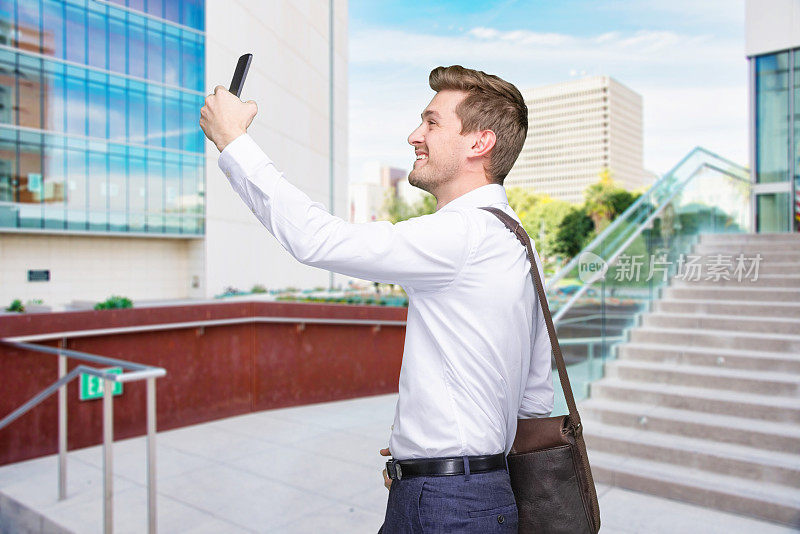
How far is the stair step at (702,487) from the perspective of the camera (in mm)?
4023

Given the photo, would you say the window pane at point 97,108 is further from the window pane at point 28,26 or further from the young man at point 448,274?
the young man at point 448,274

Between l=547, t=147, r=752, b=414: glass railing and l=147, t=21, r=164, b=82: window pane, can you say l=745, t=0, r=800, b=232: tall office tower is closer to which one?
l=547, t=147, r=752, b=414: glass railing

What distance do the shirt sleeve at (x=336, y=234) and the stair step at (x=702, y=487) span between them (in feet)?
12.7

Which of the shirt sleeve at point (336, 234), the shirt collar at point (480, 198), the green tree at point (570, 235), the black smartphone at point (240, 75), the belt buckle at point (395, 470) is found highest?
the green tree at point (570, 235)

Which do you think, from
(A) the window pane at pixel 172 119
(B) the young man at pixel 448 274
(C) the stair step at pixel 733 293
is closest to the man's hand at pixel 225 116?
(B) the young man at pixel 448 274

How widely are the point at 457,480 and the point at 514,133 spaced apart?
803 mm

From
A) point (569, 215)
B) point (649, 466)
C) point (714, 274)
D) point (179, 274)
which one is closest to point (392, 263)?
point (649, 466)

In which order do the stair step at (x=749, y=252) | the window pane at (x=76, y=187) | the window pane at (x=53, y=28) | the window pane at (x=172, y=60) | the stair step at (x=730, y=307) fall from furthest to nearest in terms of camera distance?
the window pane at (x=172, y=60) → the window pane at (x=76, y=187) → the window pane at (x=53, y=28) → the stair step at (x=749, y=252) → the stair step at (x=730, y=307)

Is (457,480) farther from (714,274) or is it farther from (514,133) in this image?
(714,274)

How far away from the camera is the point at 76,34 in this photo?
83.7 feet

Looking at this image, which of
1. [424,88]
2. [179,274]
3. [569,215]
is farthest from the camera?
[569,215]

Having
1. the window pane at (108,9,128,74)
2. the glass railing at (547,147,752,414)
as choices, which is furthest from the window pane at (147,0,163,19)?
the glass railing at (547,147,752,414)

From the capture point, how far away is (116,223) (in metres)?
27.1

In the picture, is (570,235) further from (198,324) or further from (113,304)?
(113,304)
